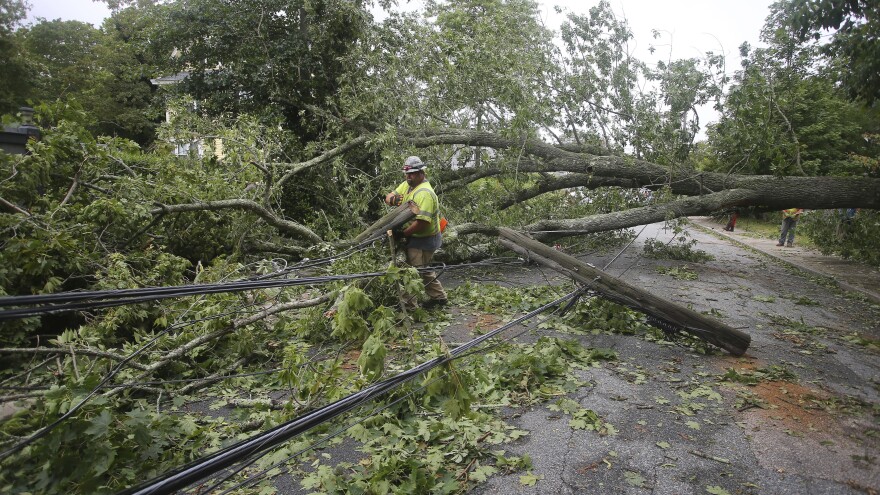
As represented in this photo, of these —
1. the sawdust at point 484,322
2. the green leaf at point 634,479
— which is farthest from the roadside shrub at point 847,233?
the green leaf at point 634,479

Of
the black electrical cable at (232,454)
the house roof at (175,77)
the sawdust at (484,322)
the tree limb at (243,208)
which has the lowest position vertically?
the sawdust at (484,322)

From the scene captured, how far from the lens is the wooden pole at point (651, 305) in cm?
480

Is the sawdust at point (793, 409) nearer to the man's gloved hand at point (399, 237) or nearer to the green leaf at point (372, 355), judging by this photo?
the green leaf at point (372, 355)

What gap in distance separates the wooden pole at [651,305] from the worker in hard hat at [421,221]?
4.45 feet

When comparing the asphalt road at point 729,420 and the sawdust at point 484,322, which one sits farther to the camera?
the sawdust at point 484,322

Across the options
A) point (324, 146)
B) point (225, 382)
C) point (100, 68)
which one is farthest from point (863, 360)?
point (100, 68)

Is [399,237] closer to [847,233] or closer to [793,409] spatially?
[793,409]

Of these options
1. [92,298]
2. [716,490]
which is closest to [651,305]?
[716,490]

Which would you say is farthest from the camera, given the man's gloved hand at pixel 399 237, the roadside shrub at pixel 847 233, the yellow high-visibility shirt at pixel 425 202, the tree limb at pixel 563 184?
the roadside shrub at pixel 847 233

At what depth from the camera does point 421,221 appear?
564 cm

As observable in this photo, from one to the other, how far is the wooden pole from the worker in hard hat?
136cm

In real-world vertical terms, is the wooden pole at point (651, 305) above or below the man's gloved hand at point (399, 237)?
below

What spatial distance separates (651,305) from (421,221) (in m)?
2.45

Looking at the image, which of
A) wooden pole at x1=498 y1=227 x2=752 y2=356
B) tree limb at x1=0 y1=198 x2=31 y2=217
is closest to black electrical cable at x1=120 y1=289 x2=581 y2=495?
wooden pole at x1=498 y1=227 x2=752 y2=356
